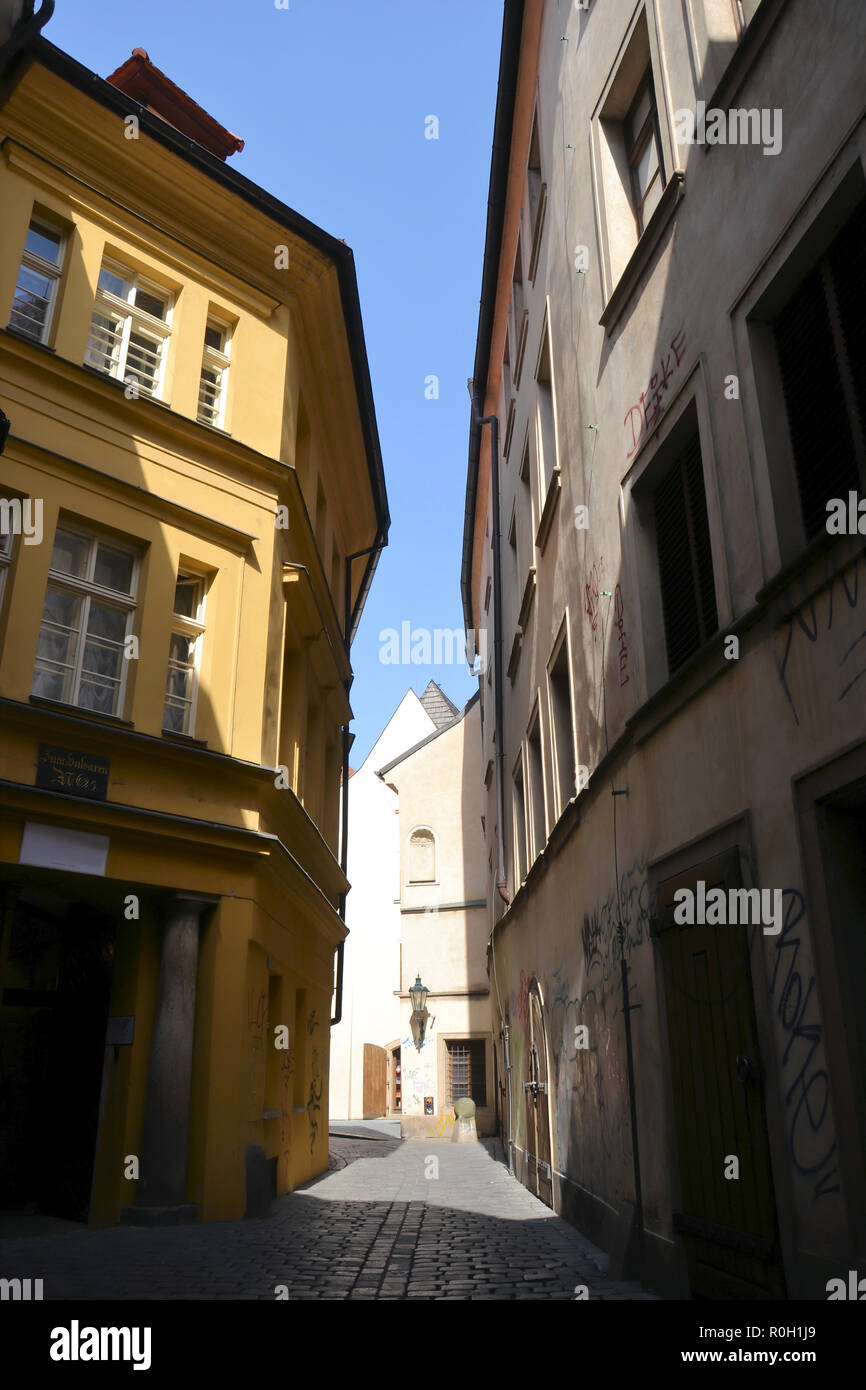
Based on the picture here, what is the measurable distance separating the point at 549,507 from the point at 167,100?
7.89 m

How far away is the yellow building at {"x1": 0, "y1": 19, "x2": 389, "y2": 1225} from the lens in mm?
9000

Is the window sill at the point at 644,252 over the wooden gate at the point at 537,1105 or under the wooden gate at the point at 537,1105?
over

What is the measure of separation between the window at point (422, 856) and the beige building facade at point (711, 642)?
1538 cm

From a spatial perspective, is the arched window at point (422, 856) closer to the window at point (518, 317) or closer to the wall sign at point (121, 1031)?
the window at point (518, 317)

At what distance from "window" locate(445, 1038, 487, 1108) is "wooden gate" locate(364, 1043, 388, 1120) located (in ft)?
33.0

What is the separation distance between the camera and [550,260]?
11.8 meters

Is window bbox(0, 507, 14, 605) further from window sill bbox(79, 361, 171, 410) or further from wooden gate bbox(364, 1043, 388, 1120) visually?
wooden gate bbox(364, 1043, 388, 1120)

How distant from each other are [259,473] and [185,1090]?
652cm

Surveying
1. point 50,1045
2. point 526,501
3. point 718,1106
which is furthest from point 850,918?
point 526,501

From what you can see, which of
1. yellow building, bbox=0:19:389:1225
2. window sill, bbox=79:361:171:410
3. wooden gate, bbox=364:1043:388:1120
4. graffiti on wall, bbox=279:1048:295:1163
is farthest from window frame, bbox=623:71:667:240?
wooden gate, bbox=364:1043:388:1120

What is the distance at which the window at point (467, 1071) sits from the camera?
24.0m

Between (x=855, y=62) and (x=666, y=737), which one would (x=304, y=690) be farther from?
(x=855, y=62)

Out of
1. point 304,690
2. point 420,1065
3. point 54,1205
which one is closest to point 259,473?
point 304,690

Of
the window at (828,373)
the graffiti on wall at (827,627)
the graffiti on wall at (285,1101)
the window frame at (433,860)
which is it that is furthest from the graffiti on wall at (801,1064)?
the window frame at (433,860)
